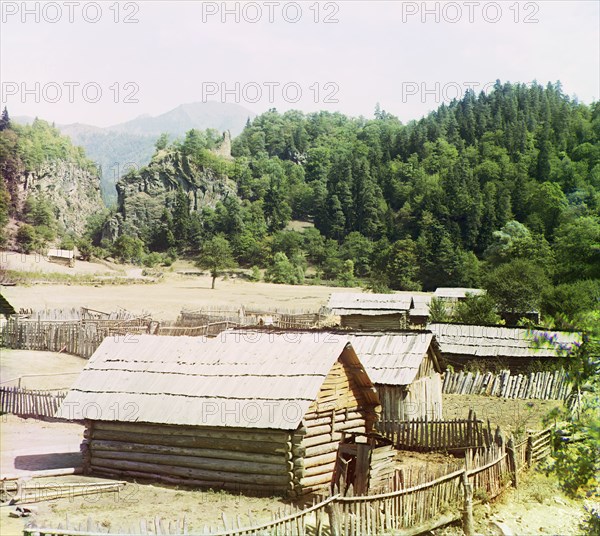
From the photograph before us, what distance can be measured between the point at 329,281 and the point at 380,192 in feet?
118

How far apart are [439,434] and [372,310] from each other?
81.2 ft

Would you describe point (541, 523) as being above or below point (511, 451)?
below

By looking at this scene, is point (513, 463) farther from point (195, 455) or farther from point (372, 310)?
point (372, 310)

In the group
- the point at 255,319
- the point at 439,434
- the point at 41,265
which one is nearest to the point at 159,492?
the point at 439,434

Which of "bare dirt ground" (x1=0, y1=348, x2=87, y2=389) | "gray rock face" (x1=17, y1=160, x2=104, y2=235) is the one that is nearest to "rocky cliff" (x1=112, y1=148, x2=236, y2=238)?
"gray rock face" (x1=17, y1=160, x2=104, y2=235)

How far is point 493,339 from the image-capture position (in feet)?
110

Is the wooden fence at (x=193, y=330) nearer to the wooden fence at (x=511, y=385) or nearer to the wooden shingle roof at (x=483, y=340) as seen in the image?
the wooden shingle roof at (x=483, y=340)

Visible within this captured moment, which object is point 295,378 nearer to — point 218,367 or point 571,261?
point 218,367

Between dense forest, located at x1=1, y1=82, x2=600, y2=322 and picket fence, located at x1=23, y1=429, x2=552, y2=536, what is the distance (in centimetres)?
4578

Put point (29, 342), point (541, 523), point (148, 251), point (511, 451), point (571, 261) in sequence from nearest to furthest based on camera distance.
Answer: point (541, 523) < point (511, 451) < point (29, 342) < point (571, 261) < point (148, 251)

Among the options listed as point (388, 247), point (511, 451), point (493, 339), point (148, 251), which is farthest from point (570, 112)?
point (511, 451)

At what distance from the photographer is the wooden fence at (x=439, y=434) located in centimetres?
2017

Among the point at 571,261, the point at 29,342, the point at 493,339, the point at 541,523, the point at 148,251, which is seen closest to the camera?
the point at 541,523

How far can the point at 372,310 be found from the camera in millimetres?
45438
